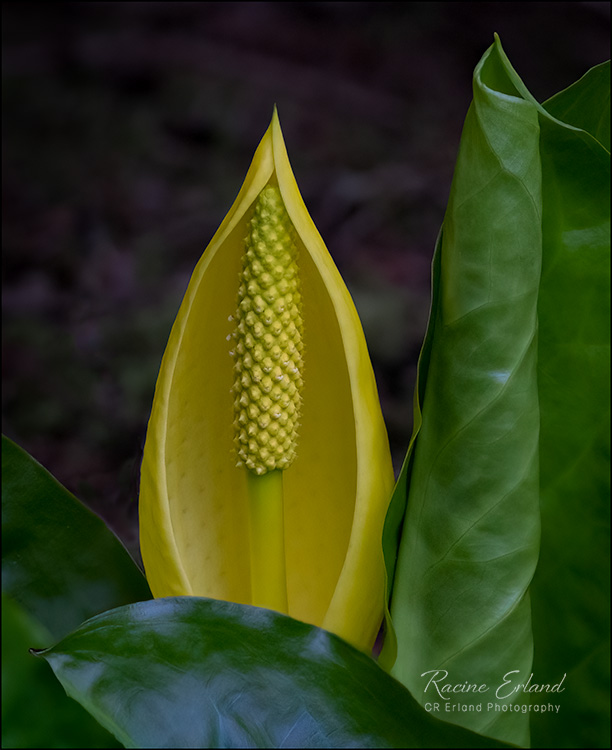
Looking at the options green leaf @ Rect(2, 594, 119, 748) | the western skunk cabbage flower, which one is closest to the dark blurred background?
the western skunk cabbage flower

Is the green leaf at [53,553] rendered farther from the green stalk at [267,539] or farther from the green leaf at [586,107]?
the green leaf at [586,107]

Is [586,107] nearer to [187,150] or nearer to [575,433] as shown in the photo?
[575,433]

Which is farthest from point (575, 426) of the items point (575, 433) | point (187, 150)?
point (187, 150)

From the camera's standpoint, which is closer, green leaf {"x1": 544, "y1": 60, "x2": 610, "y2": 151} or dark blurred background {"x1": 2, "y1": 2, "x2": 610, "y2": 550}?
green leaf {"x1": 544, "y1": 60, "x2": 610, "y2": 151}

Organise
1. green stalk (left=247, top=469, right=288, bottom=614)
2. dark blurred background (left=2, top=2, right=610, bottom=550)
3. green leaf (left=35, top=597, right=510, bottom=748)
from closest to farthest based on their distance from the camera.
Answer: green leaf (left=35, top=597, right=510, bottom=748) < green stalk (left=247, top=469, right=288, bottom=614) < dark blurred background (left=2, top=2, right=610, bottom=550)

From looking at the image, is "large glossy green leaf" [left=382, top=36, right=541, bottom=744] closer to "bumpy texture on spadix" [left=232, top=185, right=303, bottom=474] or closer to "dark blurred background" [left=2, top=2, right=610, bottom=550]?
"bumpy texture on spadix" [left=232, top=185, right=303, bottom=474]

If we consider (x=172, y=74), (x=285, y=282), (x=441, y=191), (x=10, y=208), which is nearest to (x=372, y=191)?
(x=441, y=191)

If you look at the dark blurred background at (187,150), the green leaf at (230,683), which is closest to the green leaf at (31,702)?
the green leaf at (230,683)
